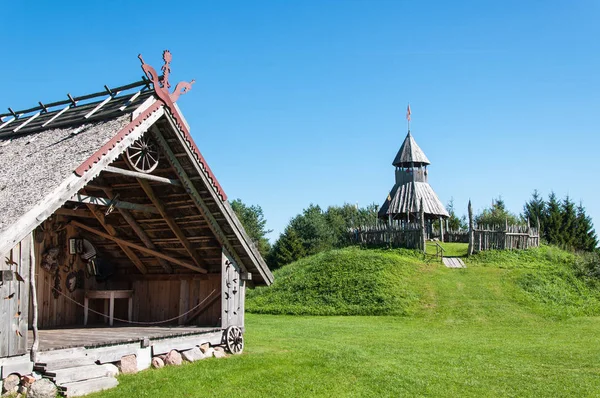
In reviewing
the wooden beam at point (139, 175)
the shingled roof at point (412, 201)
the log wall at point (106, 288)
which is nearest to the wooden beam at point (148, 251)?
the log wall at point (106, 288)

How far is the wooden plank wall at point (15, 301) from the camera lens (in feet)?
34.8

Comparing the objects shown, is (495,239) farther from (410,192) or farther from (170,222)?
(170,222)

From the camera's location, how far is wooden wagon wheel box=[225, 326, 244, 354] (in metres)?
15.5

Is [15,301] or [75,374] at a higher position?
[15,301]

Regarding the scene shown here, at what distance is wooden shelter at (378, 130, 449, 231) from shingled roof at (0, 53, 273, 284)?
2840cm

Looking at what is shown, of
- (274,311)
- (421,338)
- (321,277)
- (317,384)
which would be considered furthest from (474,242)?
(317,384)

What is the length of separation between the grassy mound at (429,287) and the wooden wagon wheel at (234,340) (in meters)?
12.6

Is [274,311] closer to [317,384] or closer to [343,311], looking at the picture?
[343,311]

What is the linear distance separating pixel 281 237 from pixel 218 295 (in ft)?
121

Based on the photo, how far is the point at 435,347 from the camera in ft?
58.5

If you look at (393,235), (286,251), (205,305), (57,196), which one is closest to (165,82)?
(57,196)

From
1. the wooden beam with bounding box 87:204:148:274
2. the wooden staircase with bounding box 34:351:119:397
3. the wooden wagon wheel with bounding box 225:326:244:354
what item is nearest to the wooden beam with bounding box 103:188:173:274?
the wooden beam with bounding box 87:204:148:274

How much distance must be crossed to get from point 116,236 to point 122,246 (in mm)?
435

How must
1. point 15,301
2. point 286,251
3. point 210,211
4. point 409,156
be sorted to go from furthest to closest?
point 286,251 → point 409,156 → point 210,211 → point 15,301
